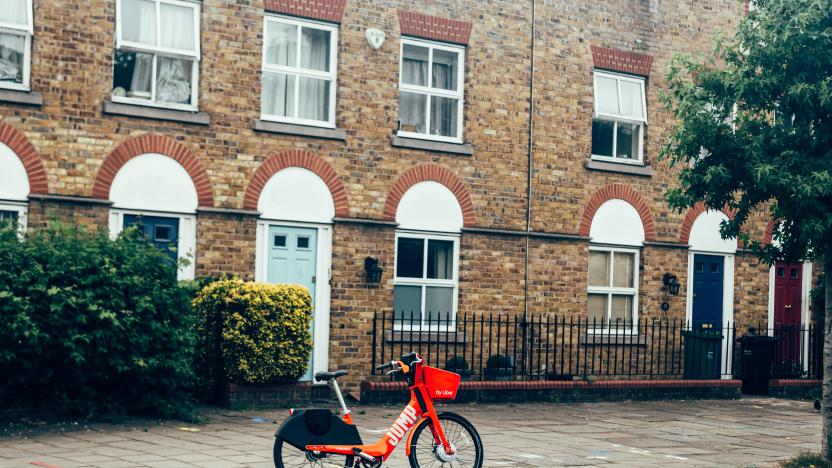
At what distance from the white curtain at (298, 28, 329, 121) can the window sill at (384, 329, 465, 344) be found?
11.4 feet

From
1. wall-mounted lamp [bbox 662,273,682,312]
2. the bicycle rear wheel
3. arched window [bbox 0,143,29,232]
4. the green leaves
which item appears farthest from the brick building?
the bicycle rear wheel

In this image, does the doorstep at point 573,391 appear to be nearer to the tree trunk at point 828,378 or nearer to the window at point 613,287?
the window at point 613,287

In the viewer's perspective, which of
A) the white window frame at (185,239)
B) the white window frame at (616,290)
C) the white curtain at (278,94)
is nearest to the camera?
the white window frame at (185,239)

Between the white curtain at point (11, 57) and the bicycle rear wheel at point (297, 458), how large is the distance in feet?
25.3

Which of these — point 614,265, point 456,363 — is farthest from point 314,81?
point 614,265

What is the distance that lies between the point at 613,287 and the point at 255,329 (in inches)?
309

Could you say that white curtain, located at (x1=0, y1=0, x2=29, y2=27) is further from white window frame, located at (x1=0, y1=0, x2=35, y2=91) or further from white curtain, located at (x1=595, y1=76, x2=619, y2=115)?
white curtain, located at (x1=595, y1=76, x2=619, y2=115)

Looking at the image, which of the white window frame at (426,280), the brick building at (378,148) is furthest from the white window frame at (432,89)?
the white window frame at (426,280)

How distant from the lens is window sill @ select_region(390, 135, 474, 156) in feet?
55.4

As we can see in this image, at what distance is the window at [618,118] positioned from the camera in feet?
62.7

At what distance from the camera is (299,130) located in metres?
16.0

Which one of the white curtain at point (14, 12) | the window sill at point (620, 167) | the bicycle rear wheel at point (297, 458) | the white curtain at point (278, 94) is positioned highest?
the white curtain at point (14, 12)

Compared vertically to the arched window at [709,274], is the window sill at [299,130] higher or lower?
higher

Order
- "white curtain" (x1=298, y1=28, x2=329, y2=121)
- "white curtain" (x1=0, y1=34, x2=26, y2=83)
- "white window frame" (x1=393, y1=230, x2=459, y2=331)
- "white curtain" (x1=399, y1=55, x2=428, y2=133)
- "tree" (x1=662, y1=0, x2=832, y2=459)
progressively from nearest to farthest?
"tree" (x1=662, y1=0, x2=832, y2=459), "white curtain" (x1=0, y1=34, x2=26, y2=83), "white curtain" (x1=298, y1=28, x2=329, y2=121), "white window frame" (x1=393, y1=230, x2=459, y2=331), "white curtain" (x1=399, y1=55, x2=428, y2=133)
